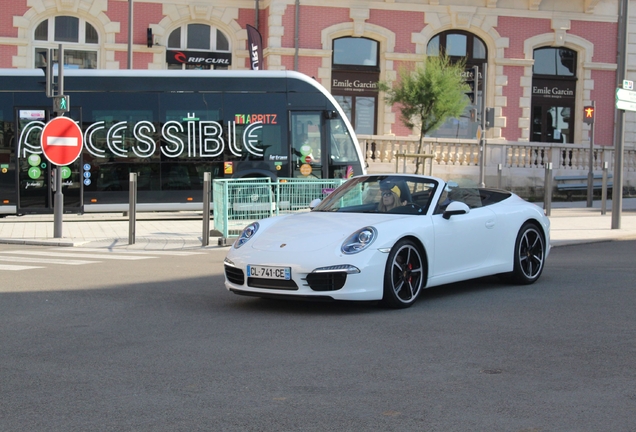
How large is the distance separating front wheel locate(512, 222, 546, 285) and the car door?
530mm

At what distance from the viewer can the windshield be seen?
9094mm

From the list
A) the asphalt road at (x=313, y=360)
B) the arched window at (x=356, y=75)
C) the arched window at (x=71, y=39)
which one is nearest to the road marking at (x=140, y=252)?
the asphalt road at (x=313, y=360)

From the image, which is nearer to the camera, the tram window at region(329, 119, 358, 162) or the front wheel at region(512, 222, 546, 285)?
the front wheel at region(512, 222, 546, 285)

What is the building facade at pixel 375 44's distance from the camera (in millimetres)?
34281

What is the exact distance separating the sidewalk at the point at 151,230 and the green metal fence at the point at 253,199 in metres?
0.46

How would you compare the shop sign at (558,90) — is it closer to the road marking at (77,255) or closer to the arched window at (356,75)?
the arched window at (356,75)

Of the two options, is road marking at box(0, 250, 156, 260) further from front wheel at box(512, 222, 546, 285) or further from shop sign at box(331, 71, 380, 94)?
shop sign at box(331, 71, 380, 94)

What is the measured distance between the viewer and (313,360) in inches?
242

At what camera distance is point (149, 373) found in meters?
5.76

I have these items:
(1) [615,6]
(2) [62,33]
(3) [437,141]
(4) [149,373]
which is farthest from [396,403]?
(1) [615,6]

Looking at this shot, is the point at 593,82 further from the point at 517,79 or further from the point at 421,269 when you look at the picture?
the point at 421,269

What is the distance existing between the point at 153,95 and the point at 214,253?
27.4 feet

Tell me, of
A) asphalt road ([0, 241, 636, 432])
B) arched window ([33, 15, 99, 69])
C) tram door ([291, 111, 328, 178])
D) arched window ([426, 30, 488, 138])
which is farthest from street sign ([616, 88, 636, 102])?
arched window ([33, 15, 99, 69])

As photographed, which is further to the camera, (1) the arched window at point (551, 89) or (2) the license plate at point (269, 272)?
(1) the arched window at point (551, 89)
